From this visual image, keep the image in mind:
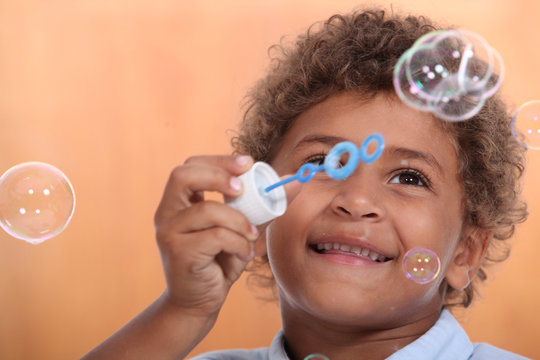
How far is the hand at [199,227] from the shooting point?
89 centimetres

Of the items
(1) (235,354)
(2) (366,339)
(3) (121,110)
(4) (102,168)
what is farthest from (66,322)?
(2) (366,339)

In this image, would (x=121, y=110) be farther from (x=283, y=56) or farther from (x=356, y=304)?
(x=356, y=304)

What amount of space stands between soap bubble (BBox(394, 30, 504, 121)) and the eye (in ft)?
0.34

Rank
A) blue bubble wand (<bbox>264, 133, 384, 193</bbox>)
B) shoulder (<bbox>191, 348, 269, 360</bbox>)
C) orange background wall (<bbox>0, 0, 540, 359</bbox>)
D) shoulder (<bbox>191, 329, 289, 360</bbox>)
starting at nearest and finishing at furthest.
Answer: blue bubble wand (<bbox>264, 133, 384, 193</bbox>) < shoulder (<bbox>191, 329, 289, 360</bbox>) < shoulder (<bbox>191, 348, 269, 360</bbox>) < orange background wall (<bbox>0, 0, 540, 359</bbox>)

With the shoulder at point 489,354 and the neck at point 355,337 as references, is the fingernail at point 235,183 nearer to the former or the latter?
the neck at point 355,337

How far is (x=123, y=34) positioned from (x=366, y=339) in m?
1.51

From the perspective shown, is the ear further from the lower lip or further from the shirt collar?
the lower lip

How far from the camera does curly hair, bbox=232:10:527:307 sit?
1.23 meters

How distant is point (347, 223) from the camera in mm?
1057

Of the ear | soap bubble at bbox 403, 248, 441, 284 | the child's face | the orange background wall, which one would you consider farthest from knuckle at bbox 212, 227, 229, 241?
the orange background wall

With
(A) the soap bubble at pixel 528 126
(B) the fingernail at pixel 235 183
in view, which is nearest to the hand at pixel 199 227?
(B) the fingernail at pixel 235 183

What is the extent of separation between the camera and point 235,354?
1.41 metres

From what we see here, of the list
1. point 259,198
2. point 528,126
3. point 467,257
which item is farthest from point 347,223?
point 528,126

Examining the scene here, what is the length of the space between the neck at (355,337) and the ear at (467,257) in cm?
9
